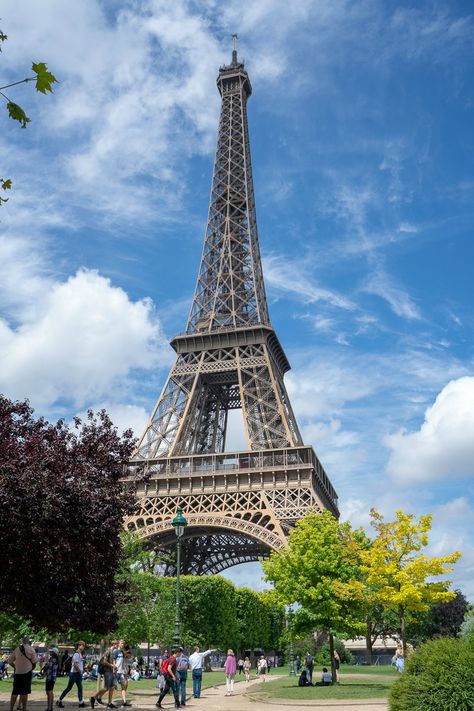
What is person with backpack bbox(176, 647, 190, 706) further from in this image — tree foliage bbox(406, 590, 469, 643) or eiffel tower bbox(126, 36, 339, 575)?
tree foliage bbox(406, 590, 469, 643)

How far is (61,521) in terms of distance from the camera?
15.8 metres

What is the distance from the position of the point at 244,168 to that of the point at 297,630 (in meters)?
55.3

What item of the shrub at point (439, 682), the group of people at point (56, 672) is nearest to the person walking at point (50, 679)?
the group of people at point (56, 672)

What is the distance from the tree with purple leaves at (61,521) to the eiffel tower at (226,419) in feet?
88.4

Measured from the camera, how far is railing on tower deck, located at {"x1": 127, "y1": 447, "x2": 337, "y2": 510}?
2146 inches

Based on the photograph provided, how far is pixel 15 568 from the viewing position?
53.6 ft

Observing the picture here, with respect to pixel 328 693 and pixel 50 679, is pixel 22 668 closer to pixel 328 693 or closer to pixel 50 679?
pixel 50 679

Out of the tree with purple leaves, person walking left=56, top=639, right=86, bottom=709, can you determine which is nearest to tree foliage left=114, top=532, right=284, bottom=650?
person walking left=56, top=639, right=86, bottom=709

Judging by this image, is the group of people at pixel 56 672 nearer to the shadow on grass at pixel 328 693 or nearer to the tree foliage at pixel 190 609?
the shadow on grass at pixel 328 693

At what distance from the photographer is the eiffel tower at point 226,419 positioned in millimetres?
53250

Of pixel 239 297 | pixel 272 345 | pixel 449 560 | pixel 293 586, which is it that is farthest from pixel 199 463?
pixel 449 560

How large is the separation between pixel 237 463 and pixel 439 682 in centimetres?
4331

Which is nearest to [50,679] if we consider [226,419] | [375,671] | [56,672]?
[56,672]

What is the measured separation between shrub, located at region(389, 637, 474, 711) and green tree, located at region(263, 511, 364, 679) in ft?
54.3
